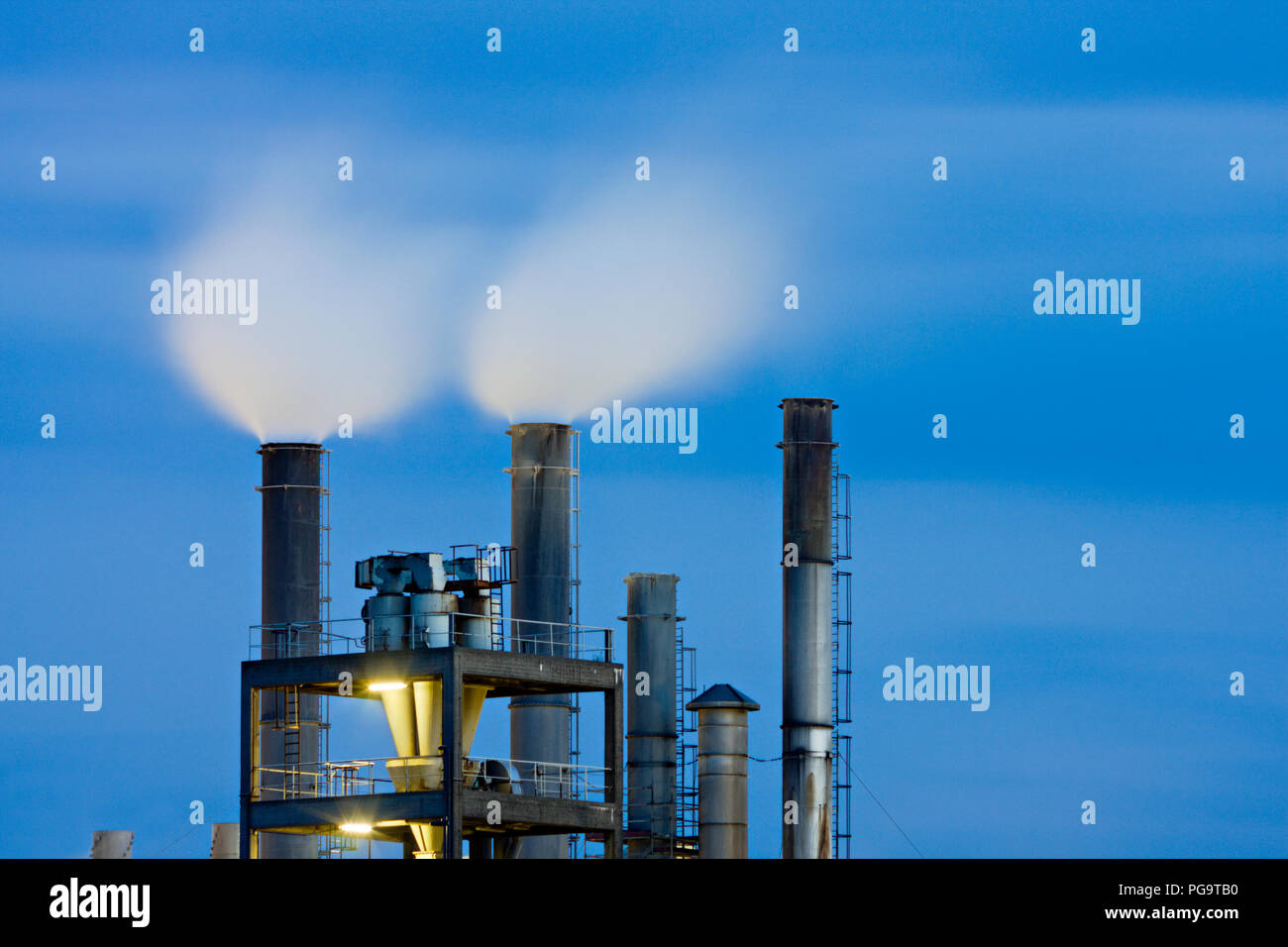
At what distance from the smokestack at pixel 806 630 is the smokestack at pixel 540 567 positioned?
6473 mm

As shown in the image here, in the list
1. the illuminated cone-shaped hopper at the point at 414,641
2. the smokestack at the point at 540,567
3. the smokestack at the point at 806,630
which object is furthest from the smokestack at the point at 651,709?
the illuminated cone-shaped hopper at the point at 414,641

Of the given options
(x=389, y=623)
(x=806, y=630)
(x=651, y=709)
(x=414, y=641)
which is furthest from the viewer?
(x=651, y=709)

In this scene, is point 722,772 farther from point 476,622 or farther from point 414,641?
point 414,641

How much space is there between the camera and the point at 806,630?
6066 centimetres

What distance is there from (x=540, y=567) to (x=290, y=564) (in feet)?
A: 29.0

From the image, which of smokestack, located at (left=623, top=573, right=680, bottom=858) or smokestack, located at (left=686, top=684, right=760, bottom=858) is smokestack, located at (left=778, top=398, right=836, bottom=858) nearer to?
smokestack, located at (left=686, top=684, right=760, bottom=858)

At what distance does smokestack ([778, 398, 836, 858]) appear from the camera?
198 feet

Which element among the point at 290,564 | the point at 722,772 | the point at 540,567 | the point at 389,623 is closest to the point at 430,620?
the point at 389,623

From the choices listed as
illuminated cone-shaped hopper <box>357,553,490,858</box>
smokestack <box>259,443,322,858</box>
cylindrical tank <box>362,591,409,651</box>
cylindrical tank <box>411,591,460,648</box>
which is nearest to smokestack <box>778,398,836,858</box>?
smokestack <box>259,443,322,858</box>

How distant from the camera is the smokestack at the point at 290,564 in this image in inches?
2429

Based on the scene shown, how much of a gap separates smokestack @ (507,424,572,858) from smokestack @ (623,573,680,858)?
4.65 meters

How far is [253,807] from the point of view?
154ft
